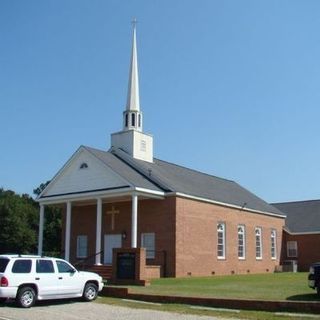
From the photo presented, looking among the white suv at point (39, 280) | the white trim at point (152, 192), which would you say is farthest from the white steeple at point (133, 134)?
the white suv at point (39, 280)

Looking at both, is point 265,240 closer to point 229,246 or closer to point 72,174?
point 229,246

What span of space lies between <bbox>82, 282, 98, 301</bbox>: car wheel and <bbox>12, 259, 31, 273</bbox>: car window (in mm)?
2488

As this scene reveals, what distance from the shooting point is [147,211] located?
111 ft

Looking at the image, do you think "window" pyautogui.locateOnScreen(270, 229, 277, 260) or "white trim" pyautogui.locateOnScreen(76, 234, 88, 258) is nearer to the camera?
"white trim" pyautogui.locateOnScreen(76, 234, 88, 258)

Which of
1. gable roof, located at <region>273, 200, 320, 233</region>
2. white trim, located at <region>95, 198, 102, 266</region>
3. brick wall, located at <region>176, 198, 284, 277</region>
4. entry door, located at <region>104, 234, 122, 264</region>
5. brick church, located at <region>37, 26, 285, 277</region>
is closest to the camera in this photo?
white trim, located at <region>95, 198, 102, 266</region>

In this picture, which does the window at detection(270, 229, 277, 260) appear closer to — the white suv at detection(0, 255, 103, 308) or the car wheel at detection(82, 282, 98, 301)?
the car wheel at detection(82, 282, 98, 301)

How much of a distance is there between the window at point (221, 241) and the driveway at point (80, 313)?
18512mm

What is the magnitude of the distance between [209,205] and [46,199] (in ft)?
34.3

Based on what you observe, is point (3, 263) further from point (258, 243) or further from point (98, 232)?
point (258, 243)

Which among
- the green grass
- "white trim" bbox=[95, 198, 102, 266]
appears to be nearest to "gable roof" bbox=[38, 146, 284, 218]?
"white trim" bbox=[95, 198, 102, 266]

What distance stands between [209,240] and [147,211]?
460 centimetres

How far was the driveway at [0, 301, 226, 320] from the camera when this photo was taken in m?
15.6

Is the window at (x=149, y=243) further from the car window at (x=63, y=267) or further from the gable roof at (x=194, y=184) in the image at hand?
the car window at (x=63, y=267)

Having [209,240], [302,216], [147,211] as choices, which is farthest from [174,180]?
[302,216]
